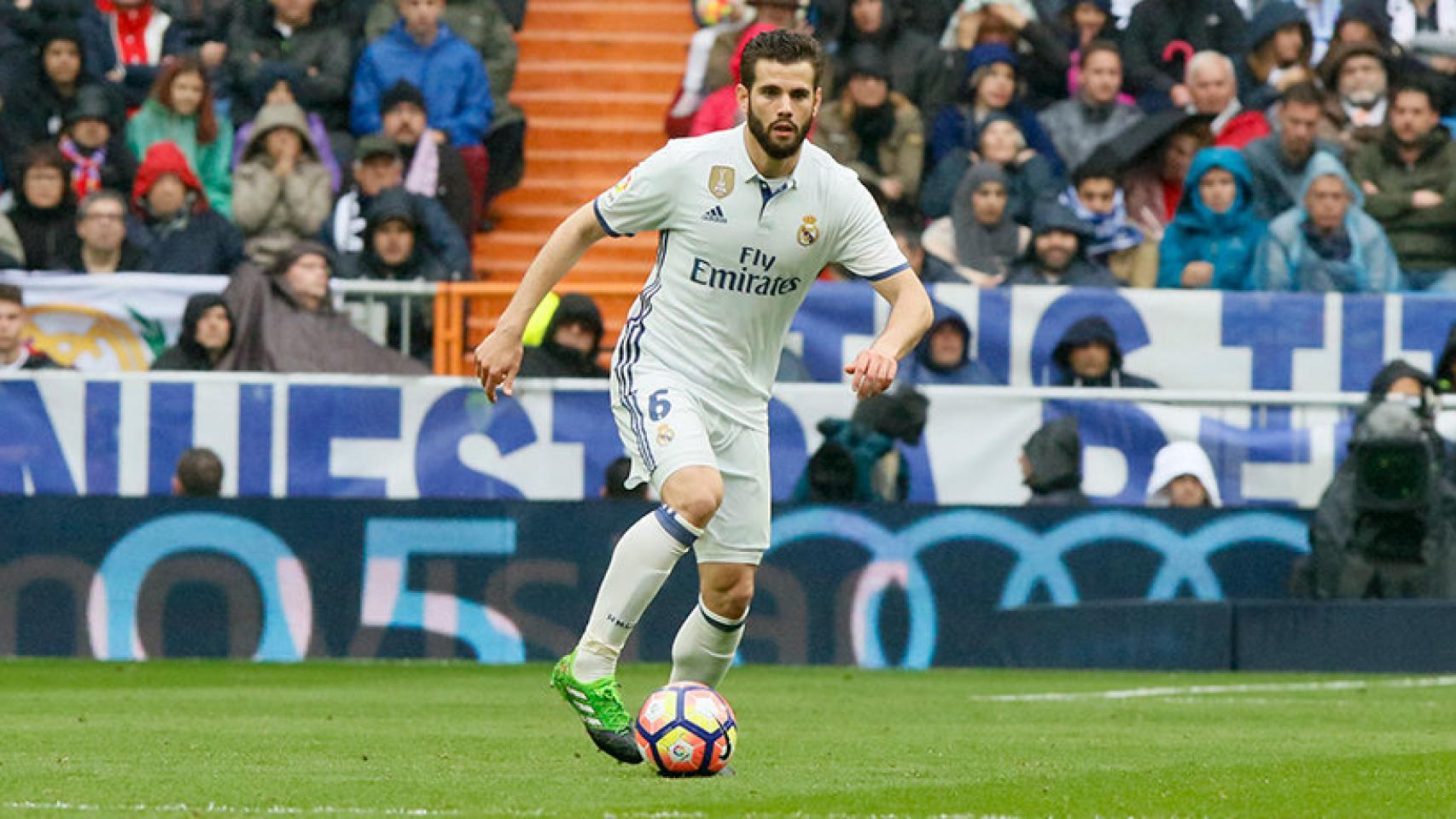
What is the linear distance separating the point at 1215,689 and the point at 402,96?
7118 mm

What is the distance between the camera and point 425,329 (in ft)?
49.3

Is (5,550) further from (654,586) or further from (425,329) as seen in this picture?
(654,586)

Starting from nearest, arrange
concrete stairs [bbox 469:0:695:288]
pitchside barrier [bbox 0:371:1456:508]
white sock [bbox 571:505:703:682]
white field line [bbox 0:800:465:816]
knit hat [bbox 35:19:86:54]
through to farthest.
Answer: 1. white field line [bbox 0:800:465:816]
2. white sock [bbox 571:505:703:682]
3. pitchside barrier [bbox 0:371:1456:508]
4. knit hat [bbox 35:19:86:54]
5. concrete stairs [bbox 469:0:695:288]

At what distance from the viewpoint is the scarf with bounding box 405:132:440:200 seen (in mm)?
17328

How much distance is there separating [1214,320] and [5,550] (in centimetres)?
678

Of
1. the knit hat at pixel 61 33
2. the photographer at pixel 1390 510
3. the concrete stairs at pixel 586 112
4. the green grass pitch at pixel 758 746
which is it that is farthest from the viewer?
the concrete stairs at pixel 586 112

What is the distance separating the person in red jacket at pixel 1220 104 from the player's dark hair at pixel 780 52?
10.3 metres

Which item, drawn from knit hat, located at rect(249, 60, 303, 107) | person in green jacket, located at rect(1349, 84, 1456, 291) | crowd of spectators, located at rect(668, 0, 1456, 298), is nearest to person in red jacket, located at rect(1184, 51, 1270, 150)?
crowd of spectators, located at rect(668, 0, 1456, 298)

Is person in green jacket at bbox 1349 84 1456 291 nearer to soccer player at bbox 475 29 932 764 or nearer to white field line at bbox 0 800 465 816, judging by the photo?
soccer player at bbox 475 29 932 764

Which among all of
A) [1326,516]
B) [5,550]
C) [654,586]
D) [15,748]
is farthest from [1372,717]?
[5,550]

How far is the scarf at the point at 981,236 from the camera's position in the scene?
16.3 meters

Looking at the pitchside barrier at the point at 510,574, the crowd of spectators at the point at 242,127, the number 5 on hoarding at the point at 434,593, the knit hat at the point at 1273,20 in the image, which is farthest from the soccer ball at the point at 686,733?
the knit hat at the point at 1273,20

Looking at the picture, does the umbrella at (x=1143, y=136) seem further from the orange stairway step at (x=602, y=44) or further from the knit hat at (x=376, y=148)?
the knit hat at (x=376, y=148)

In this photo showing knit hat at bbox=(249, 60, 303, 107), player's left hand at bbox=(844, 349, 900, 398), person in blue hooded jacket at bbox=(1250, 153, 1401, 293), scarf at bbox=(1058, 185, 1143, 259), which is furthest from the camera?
knit hat at bbox=(249, 60, 303, 107)
